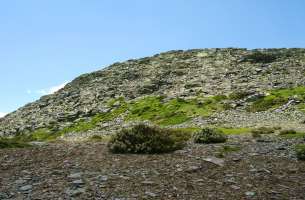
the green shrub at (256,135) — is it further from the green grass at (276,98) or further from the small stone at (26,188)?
the green grass at (276,98)

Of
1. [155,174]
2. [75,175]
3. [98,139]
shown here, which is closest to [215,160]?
[155,174]

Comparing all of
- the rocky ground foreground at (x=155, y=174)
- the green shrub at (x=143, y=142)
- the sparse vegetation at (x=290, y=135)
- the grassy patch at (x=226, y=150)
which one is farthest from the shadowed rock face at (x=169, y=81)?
the rocky ground foreground at (x=155, y=174)

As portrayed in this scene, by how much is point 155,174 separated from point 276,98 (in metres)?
37.5

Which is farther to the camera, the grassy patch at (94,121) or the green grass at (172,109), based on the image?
the grassy patch at (94,121)

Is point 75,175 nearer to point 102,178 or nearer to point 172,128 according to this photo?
point 102,178

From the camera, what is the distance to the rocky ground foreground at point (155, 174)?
53.0 ft

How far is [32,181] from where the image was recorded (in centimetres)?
1762

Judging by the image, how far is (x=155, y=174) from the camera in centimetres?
1842

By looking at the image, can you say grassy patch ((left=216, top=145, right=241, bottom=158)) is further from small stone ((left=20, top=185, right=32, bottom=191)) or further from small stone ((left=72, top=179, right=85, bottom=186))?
small stone ((left=20, top=185, right=32, bottom=191))

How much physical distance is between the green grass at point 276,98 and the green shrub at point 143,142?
27294mm

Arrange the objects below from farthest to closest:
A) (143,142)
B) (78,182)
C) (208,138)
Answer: (208,138) → (143,142) → (78,182)

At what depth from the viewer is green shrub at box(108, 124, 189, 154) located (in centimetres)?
2311

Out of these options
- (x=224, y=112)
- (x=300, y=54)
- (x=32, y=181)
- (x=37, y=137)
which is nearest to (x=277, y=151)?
(x=32, y=181)

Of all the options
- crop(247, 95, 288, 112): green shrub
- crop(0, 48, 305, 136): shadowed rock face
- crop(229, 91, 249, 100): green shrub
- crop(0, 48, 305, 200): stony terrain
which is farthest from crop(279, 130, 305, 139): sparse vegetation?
crop(0, 48, 305, 136): shadowed rock face
